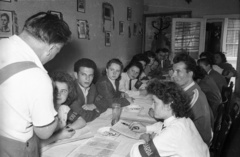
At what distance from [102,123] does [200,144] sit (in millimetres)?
789

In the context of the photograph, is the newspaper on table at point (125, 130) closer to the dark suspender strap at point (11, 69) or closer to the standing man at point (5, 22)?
the dark suspender strap at point (11, 69)

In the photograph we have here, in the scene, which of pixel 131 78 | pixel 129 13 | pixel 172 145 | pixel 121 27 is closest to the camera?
pixel 172 145

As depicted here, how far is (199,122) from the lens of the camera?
5.22 feet

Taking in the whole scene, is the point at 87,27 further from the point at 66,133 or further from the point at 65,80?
the point at 66,133

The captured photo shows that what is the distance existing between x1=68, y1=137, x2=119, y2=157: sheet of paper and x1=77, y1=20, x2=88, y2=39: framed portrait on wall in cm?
198

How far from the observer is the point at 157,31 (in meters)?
6.21

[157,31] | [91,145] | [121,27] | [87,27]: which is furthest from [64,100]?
[157,31]

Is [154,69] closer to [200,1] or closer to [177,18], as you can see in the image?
[177,18]

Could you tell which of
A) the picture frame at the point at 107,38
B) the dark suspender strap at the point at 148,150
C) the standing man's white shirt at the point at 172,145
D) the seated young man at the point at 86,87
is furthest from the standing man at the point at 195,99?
the picture frame at the point at 107,38

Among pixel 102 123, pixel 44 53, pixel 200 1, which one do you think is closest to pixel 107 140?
pixel 102 123

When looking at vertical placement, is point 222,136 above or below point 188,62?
below

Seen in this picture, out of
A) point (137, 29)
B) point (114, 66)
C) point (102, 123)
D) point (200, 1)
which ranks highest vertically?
point (200, 1)

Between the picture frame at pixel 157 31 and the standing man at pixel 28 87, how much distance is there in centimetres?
546

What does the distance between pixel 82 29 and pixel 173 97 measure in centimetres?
216
